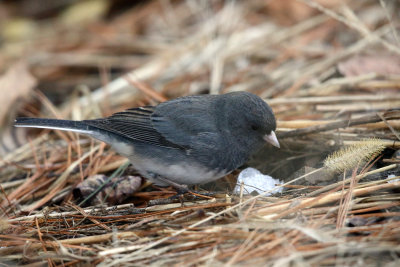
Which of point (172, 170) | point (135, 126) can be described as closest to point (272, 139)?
point (172, 170)

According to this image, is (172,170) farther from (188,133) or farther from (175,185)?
(188,133)

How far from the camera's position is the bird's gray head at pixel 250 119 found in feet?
8.16

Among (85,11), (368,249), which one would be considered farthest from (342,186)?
(85,11)

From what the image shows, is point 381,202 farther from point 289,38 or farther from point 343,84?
point 289,38

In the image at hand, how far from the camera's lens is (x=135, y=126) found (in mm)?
2736

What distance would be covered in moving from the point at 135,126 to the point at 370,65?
2.06m

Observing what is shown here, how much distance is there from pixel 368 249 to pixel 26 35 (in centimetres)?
464

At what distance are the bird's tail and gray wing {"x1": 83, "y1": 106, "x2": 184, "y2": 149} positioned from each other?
2.1 inches

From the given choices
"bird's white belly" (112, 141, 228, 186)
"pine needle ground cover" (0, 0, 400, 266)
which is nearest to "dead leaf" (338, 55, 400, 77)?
"pine needle ground cover" (0, 0, 400, 266)

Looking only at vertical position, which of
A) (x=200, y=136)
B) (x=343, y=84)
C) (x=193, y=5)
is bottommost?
(x=200, y=136)

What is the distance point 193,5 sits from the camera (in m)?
4.91

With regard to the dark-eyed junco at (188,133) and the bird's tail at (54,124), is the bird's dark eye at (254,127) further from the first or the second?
the bird's tail at (54,124)

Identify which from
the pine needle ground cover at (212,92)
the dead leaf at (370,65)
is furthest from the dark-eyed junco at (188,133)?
the dead leaf at (370,65)

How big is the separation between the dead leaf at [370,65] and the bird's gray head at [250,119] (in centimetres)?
130
